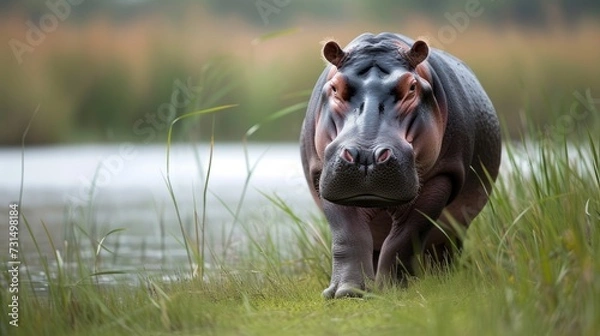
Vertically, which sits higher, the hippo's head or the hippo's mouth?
the hippo's head

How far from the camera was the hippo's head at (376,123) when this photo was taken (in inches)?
147

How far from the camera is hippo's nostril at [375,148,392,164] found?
3.70m

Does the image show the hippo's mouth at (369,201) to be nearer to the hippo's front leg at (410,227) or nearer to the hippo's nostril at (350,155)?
the hippo's nostril at (350,155)

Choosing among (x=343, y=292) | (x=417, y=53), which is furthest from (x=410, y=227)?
(x=417, y=53)

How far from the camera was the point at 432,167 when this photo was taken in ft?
14.3

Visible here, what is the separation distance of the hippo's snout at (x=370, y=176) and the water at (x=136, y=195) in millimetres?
1897

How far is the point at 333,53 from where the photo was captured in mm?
4203

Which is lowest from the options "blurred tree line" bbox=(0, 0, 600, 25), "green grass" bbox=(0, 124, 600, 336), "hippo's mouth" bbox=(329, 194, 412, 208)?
"green grass" bbox=(0, 124, 600, 336)

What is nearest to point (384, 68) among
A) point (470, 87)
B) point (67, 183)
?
point (470, 87)

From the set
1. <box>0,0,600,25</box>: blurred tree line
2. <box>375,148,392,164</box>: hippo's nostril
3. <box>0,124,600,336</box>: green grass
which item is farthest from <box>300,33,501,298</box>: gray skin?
<box>0,0,600,25</box>: blurred tree line

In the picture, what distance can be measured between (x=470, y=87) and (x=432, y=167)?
0.68 metres

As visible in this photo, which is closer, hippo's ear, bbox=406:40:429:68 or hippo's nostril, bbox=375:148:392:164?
hippo's nostril, bbox=375:148:392:164

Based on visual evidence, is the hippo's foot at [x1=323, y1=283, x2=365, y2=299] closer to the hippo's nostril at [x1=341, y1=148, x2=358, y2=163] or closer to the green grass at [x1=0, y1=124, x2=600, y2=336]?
the green grass at [x1=0, y1=124, x2=600, y2=336]

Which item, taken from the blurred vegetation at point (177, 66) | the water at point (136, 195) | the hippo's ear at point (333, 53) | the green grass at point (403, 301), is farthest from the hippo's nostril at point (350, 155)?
the blurred vegetation at point (177, 66)
